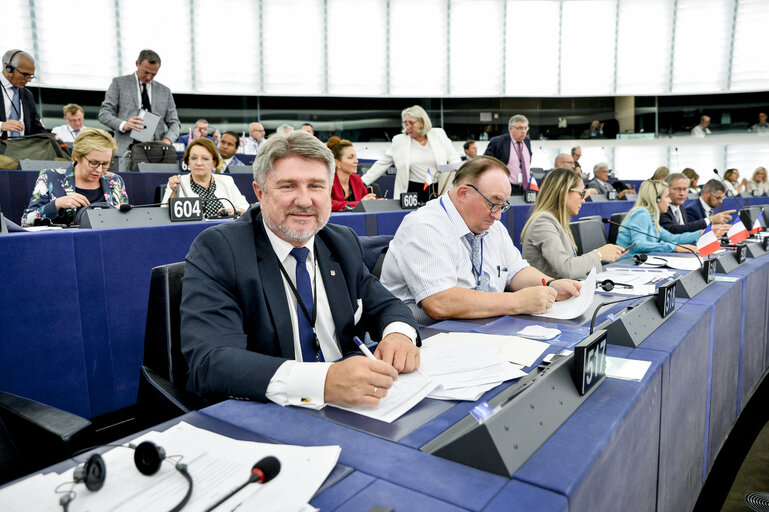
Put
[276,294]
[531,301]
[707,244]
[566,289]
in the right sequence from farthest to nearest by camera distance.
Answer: [707,244]
[566,289]
[531,301]
[276,294]

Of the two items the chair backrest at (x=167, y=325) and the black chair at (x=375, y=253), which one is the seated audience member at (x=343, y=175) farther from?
the chair backrest at (x=167, y=325)

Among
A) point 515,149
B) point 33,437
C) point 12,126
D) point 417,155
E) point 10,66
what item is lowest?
point 33,437

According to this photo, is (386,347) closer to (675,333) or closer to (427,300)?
(427,300)

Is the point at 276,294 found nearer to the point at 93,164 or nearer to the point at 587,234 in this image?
the point at 93,164

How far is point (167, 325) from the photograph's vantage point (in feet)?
4.40

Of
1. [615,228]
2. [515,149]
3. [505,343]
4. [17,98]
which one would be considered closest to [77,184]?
[17,98]

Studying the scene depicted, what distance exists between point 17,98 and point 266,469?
15.5ft

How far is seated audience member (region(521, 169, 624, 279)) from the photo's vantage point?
8.38 feet

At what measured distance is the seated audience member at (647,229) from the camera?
3445 millimetres

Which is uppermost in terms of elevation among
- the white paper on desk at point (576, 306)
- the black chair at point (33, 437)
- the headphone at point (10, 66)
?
the headphone at point (10, 66)

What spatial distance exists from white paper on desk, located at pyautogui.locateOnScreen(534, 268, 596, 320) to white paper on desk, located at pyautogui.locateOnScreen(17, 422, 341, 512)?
1.05 metres

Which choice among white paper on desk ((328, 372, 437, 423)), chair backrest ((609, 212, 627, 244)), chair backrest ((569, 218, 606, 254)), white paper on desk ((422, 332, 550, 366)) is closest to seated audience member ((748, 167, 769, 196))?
chair backrest ((609, 212, 627, 244))

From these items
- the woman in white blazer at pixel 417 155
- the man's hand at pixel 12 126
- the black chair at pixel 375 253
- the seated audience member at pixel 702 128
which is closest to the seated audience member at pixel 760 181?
the seated audience member at pixel 702 128

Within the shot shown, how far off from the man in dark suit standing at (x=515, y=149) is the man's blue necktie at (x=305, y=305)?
442 cm
